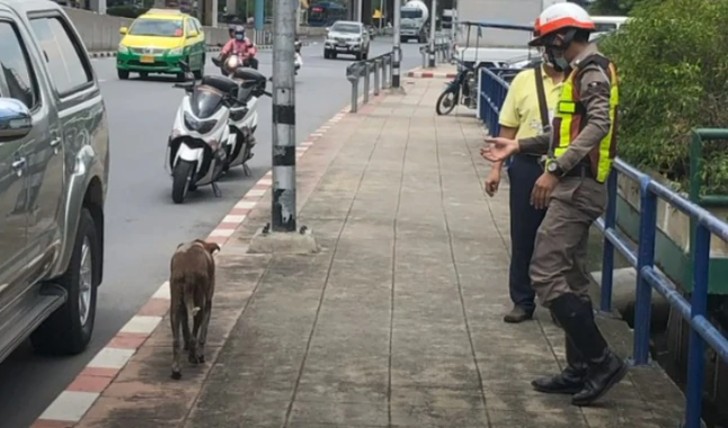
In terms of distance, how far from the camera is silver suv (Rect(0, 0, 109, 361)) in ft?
17.8

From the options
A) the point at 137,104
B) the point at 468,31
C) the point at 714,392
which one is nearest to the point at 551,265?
the point at 714,392

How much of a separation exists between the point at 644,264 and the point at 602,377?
85 cm

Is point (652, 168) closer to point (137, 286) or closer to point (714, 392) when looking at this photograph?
point (714, 392)

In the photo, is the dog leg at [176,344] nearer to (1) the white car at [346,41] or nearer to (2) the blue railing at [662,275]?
(2) the blue railing at [662,275]

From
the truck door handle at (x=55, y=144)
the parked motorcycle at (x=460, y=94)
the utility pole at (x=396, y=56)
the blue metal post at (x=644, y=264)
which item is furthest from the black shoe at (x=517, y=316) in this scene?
the utility pole at (x=396, y=56)

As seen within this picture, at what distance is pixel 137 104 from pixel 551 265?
62.4 ft

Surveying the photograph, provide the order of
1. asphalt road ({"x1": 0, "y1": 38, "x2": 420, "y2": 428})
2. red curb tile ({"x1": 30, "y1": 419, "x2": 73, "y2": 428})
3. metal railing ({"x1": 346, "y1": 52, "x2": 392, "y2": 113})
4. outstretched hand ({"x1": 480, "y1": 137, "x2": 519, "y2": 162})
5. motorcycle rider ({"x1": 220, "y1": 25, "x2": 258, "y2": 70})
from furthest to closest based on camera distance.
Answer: motorcycle rider ({"x1": 220, "y1": 25, "x2": 258, "y2": 70})
metal railing ({"x1": 346, "y1": 52, "x2": 392, "y2": 113})
asphalt road ({"x1": 0, "y1": 38, "x2": 420, "y2": 428})
outstretched hand ({"x1": 480, "y1": 137, "x2": 519, "y2": 162})
red curb tile ({"x1": 30, "y1": 419, "x2": 73, "y2": 428})

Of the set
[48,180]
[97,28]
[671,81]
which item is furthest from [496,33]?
[48,180]

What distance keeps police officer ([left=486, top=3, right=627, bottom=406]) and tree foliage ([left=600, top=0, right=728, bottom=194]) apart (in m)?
3.61

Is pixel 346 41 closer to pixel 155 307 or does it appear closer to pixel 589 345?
pixel 155 307

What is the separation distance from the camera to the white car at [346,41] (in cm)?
5222

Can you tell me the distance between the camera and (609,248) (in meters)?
7.64

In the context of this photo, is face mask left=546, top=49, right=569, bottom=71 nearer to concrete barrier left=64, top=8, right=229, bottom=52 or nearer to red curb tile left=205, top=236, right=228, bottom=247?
red curb tile left=205, top=236, right=228, bottom=247

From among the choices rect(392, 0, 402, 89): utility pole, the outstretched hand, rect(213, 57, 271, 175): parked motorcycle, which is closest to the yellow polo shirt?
the outstretched hand
